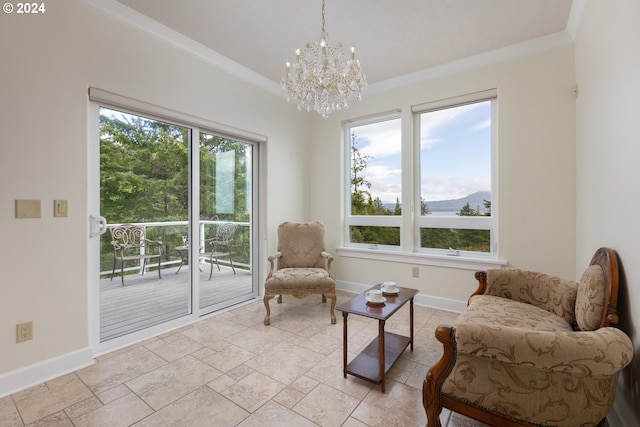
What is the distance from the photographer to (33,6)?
6.47 ft

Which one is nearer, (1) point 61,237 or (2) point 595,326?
(2) point 595,326

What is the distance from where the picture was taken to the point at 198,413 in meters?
1.67

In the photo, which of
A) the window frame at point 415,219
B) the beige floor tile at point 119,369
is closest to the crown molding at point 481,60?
the window frame at point 415,219

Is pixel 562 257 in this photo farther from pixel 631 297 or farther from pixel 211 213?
pixel 211 213

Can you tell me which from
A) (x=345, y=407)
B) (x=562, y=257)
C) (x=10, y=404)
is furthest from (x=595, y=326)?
(x=10, y=404)

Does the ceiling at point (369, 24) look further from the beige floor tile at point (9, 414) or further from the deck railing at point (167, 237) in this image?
the beige floor tile at point (9, 414)

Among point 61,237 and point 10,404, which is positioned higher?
point 61,237

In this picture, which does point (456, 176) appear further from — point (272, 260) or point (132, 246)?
point (132, 246)

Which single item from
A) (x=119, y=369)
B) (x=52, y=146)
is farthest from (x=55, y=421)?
(x=52, y=146)

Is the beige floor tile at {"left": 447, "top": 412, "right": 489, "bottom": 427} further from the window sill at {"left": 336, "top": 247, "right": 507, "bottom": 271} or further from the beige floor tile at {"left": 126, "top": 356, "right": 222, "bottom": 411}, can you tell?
the window sill at {"left": 336, "top": 247, "right": 507, "bottom": 271}

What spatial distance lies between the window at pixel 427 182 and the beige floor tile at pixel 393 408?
1.90m

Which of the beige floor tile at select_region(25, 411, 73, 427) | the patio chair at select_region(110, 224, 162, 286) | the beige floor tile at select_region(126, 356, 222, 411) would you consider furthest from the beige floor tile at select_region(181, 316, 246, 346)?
the beige floor tile at select_region(25, 411, 73, 427)

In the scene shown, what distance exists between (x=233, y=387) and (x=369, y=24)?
3.15 m

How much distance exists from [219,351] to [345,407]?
3.99ft
